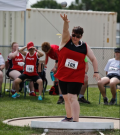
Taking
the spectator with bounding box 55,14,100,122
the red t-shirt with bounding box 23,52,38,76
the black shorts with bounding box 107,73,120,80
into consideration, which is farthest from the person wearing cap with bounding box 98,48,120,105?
the spectator with bounding box 55,14,100,122

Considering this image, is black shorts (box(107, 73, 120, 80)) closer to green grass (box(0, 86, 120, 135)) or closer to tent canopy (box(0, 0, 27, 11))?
green grass (box(0, 86, 120, 135))

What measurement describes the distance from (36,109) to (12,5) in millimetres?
2409

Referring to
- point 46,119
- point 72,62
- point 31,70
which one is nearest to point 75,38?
point 72,62

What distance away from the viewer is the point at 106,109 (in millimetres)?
8898

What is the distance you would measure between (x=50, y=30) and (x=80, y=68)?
996cm

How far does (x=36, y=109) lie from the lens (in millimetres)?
8609

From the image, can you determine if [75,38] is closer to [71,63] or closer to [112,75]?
[71,63]

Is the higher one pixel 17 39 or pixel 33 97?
pixel 17 39

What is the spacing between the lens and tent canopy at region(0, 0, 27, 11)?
7.65 meters

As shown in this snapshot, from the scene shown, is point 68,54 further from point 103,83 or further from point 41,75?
point 41,75

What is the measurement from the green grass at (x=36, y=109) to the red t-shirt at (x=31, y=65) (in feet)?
2.47

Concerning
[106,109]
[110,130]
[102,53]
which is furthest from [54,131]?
[102,53]

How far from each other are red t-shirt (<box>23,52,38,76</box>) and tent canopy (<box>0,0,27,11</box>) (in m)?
2.45

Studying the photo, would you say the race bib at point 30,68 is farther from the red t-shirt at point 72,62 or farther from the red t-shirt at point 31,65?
the red t-shirt at point 72,62
